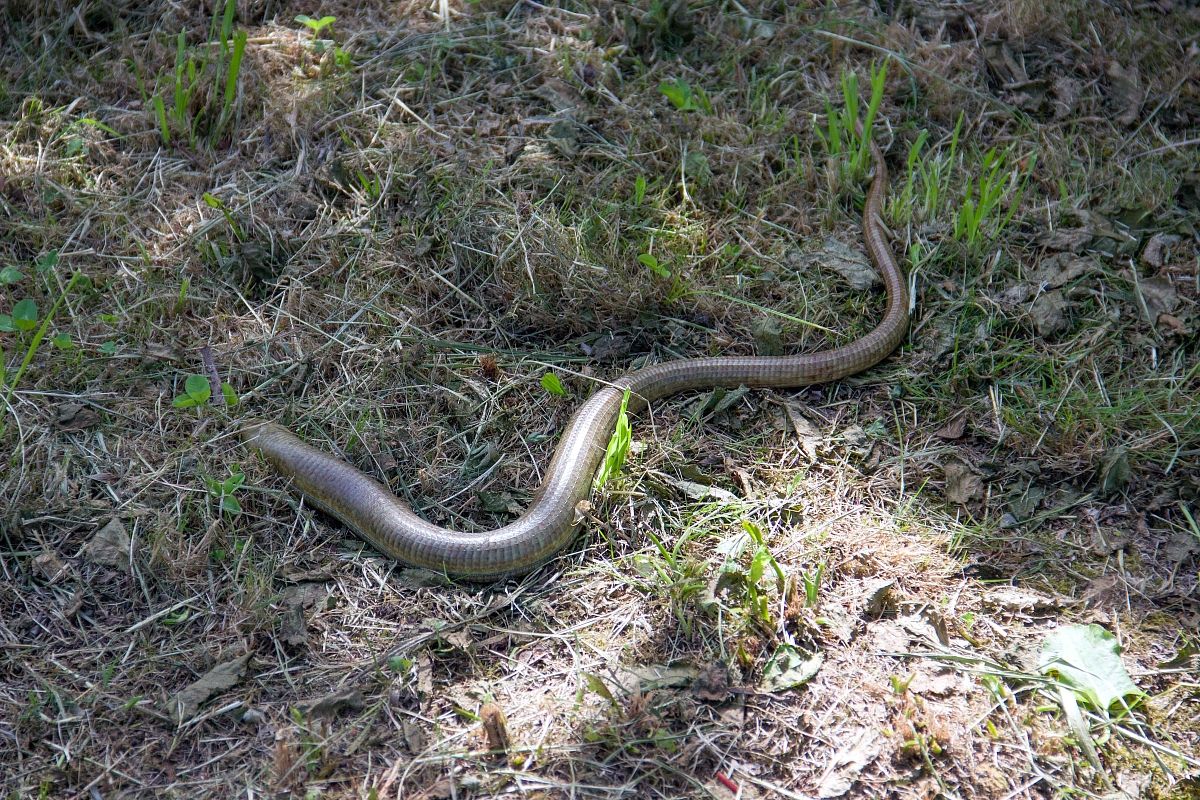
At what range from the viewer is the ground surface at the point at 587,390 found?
10.0 feet

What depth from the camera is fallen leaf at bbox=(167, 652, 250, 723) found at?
309 cm

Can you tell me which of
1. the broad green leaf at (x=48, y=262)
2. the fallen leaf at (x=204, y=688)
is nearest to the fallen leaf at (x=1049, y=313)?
the fallen leaf at (x=204, y=688)

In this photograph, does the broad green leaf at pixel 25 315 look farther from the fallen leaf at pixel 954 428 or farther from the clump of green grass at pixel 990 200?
the clump of green grass at pixel 990 200

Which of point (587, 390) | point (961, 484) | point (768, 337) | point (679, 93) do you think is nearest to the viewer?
point (961, 484)

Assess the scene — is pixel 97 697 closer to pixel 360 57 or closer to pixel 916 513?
pixel 916 513

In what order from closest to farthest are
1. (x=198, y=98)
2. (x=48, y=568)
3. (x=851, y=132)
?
(x=48, y=568) < (x=851, y=132) < (x=198, y=98)

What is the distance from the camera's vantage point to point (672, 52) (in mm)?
5445

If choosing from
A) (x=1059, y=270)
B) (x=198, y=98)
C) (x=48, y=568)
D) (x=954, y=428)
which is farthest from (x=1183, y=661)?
(x=198, y=98)

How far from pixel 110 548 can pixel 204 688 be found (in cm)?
80

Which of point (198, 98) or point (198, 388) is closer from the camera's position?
point (198, 388)

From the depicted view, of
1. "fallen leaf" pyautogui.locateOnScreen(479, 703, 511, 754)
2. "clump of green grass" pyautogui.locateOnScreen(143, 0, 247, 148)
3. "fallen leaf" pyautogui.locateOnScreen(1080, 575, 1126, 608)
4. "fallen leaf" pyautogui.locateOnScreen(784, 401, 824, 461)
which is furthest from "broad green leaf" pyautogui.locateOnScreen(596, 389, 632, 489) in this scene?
"clump of green grass" pyautogui.locateOnScreen(143, 0, 247, 148)

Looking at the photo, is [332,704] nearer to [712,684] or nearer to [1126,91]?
[712,684]

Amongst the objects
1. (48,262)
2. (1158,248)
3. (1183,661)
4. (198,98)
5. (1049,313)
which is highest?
(198,98)

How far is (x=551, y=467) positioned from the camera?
3855 millimetres
